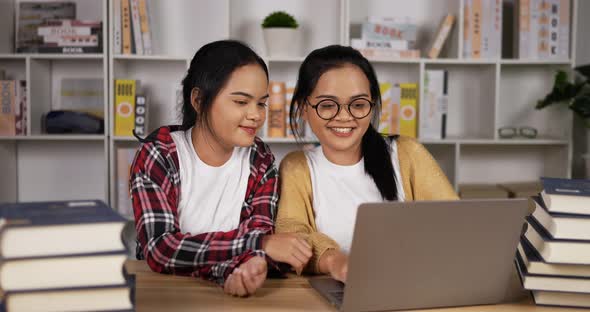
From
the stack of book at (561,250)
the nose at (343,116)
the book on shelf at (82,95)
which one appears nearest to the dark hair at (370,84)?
the nose at (343,116)

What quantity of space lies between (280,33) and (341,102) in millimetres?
1742

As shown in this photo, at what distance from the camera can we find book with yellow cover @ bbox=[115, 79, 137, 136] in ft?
10.3

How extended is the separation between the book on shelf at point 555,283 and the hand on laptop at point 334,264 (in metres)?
0.32

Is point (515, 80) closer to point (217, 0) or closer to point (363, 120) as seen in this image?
point (217, 0)

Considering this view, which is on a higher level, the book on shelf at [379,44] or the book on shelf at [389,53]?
the book on shelf at [379,44]

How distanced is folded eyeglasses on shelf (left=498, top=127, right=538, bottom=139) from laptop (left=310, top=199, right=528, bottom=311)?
2.36 meters

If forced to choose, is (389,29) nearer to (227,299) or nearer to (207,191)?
(207,191)

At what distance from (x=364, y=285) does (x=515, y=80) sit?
2806mm

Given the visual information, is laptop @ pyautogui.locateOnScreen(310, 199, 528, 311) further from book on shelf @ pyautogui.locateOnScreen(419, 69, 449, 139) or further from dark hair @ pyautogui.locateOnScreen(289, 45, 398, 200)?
book on shelf @ pyautogui.locateOnScreen(419, 69, 449, 139)

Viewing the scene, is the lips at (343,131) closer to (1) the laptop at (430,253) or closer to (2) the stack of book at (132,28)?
(1) the laptop at (430,253)

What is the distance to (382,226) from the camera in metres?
0.95

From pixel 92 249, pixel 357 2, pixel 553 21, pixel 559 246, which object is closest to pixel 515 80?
pixel 553 21

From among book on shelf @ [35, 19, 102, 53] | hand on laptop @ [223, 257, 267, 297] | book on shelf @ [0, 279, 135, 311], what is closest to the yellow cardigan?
hand on laptop @ [223, 257, 267, 297]

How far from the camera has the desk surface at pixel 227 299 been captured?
1.07 m
